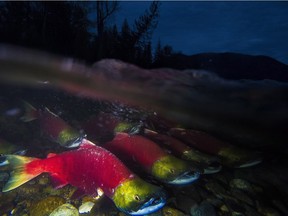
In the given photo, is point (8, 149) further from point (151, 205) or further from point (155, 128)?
point (155, 128)

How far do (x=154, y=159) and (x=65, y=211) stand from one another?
222 cm

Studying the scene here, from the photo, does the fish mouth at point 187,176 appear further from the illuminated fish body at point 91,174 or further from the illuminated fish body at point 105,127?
the illuminated fish body at point 105,127

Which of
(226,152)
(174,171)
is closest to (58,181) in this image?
(174,171)

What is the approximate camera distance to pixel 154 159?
5852mm

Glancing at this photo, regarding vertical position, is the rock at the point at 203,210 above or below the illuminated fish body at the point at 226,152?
below

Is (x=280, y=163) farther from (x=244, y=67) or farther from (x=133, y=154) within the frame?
(x=133, y=154)

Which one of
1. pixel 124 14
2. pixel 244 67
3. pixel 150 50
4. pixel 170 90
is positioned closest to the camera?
pixel 124 14

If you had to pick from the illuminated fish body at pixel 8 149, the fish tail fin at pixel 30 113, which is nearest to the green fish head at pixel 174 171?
the illuminated fish body at pixel 8 149

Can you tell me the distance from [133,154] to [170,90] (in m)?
2.62

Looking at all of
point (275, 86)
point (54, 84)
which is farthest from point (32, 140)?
point (275, 86)

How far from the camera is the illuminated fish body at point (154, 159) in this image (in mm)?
5383

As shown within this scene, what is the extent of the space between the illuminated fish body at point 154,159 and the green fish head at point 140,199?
3.52 ft

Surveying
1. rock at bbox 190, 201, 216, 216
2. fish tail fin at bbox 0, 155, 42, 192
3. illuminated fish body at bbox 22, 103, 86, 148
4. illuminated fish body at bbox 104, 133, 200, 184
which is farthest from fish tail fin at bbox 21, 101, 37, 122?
rock at bbox 190, 201, 216, 216

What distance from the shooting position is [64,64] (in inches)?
251
